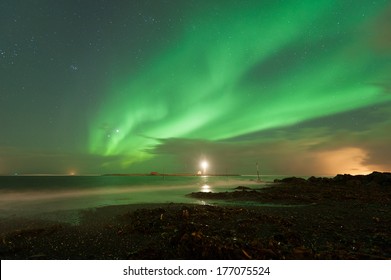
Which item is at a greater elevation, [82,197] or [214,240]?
[214,240]

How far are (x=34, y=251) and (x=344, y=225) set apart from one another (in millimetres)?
17080

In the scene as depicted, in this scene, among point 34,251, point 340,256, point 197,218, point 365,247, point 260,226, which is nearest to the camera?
point 340,256

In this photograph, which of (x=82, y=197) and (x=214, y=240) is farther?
(x=82, y=197)

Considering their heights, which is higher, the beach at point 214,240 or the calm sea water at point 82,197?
the beach at point 214,240

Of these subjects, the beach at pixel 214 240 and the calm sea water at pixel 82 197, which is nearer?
the beach at pixel 214 240

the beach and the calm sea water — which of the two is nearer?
the beach

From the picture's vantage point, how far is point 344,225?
12.8 meters

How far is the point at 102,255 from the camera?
29.7 ft

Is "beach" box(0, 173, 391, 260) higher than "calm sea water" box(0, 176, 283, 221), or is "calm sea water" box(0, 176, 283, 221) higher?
"beach" box(0, 173, 391, 260)
